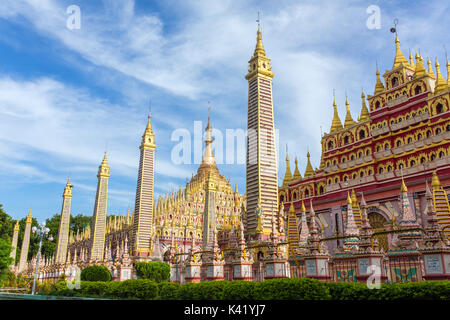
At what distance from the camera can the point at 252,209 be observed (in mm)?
32625

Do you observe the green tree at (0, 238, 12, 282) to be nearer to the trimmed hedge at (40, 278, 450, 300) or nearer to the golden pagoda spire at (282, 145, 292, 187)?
the trimmed hedge at (40, 278, 450, 300)

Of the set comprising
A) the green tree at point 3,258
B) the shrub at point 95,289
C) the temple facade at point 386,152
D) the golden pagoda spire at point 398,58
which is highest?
the golden pagoda spire at point 398,58

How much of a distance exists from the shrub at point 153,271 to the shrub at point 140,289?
27.5ft

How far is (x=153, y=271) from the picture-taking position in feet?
97.0

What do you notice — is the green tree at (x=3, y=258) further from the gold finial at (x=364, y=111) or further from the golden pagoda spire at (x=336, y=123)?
the gold finial at (x=364, y=111)

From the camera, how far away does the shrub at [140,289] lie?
2003cm

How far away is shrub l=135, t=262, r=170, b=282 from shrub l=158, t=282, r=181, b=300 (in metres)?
9.81

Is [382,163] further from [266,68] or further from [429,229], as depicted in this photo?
[429,229]

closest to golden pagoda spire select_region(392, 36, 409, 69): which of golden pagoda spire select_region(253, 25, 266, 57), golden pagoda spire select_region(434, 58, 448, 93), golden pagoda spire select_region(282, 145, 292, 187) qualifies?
golden pagoda spire select_region(434, 58, 448, 93)

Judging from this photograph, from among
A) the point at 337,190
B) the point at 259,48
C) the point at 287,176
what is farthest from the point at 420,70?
the point at 287,176

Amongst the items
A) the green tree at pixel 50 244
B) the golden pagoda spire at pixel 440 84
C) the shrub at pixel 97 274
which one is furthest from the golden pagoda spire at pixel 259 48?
the green tree at pixel 50 244

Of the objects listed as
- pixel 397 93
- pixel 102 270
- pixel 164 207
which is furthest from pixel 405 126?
pixel 164 207

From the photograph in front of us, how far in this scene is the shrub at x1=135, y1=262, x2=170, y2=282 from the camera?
29.3 meters
